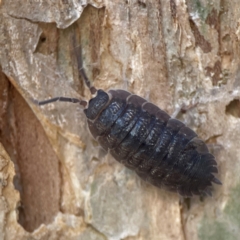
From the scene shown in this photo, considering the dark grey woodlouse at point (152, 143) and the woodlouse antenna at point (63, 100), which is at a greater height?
the dark grey woodlouse at point (152, 143)

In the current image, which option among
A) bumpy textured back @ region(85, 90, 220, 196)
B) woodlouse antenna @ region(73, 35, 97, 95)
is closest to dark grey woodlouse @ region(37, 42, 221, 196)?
bumpy textured back @ region(85, 90, 220, 196)

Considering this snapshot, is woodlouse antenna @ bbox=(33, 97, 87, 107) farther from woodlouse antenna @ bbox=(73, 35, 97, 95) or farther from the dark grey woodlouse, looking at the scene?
woodlouse antenna @ bbox=(73, 35, 97, 95)

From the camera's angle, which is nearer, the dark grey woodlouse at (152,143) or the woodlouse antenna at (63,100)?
the dark grey woodlouse at (152,143)

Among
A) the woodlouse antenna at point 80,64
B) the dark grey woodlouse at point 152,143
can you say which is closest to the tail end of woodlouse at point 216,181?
the dark grey woodlouse at point 152,143

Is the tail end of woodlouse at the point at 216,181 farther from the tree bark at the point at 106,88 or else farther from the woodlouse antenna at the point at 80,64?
the woodlouse antenna at the point at 80,64

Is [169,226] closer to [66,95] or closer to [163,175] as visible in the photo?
[163,175]

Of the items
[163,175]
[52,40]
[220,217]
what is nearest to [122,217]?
[163,175]
